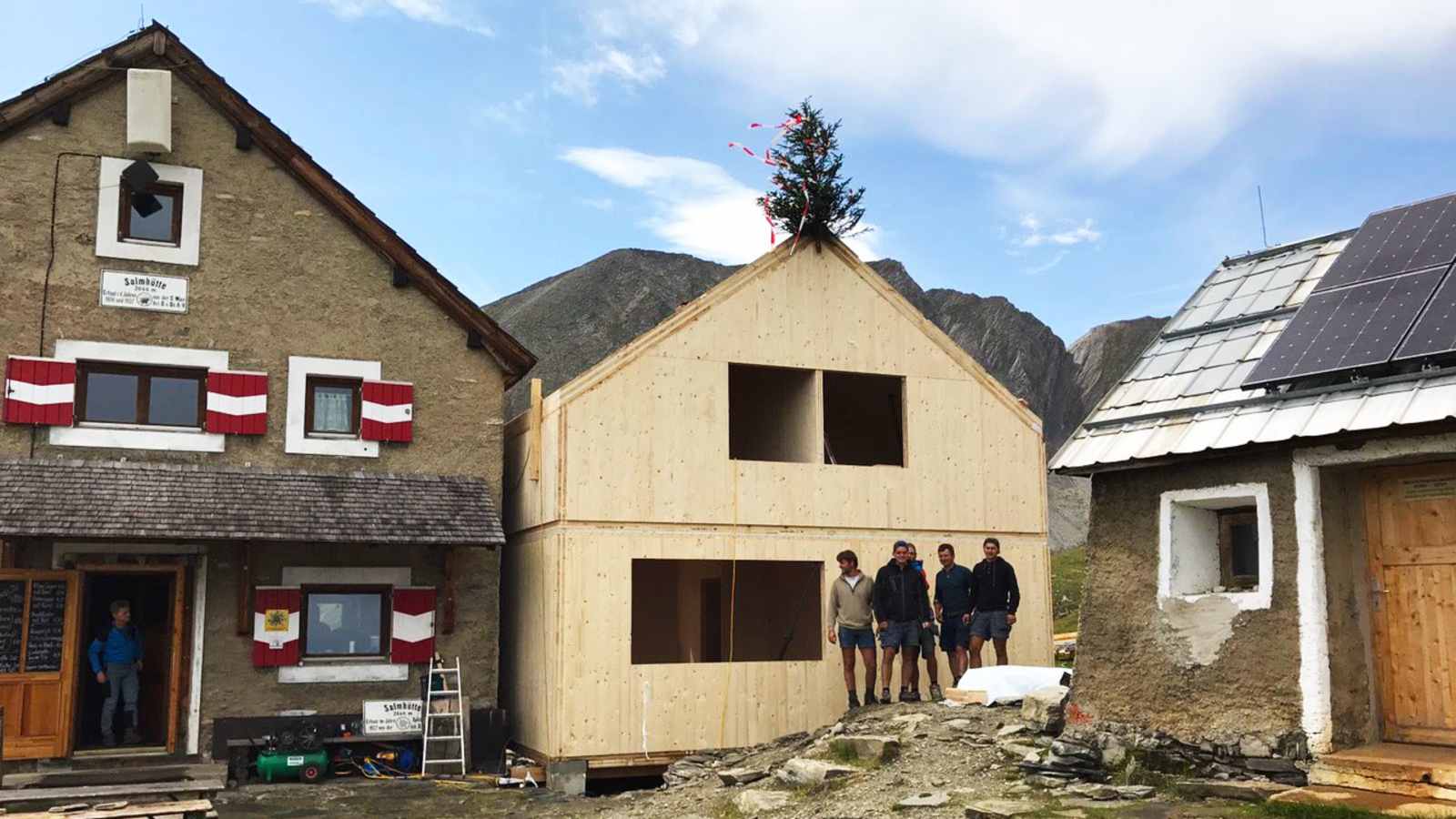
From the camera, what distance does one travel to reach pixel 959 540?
1864 centimetres

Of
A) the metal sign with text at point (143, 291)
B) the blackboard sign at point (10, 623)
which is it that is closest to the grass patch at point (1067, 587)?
the metal sign with text at point (143, 291)

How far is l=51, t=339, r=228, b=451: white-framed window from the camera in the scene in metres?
16.4

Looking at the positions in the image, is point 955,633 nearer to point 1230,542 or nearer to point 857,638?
point 857,638

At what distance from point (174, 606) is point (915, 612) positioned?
9469 mm

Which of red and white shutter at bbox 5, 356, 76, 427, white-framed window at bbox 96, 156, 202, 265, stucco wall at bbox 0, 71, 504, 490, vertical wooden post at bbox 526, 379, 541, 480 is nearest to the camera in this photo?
red and white shutter at bbox 5, 356, 76, 427

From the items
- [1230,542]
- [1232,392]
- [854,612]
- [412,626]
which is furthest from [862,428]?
[1232,392]

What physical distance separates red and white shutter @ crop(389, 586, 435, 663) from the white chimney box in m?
6.71

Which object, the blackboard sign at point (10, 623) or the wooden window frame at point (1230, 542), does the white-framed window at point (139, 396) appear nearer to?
the blackboard sign at point (10, 623)

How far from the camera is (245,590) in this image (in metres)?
16.6

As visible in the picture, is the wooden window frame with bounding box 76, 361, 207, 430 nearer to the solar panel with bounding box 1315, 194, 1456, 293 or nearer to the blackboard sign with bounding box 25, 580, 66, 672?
the blackboard sign with bounding box 25, 580, 66, 672

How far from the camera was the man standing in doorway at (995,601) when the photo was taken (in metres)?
15.4

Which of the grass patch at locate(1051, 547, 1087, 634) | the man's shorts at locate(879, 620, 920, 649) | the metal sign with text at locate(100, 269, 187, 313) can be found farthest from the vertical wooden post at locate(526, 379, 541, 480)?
the grass patch at locate(1051, 547, 1087, 634)

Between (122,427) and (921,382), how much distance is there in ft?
35.7

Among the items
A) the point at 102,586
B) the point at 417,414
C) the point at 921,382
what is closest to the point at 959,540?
the point at 921,382
